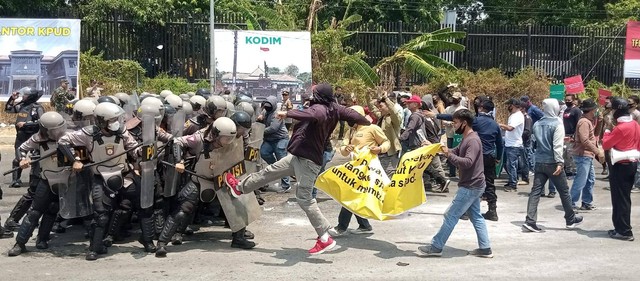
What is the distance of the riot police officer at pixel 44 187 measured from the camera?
8.12 m

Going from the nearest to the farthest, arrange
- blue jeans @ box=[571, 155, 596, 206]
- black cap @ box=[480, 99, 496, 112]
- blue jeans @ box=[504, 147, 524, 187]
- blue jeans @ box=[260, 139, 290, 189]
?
black cap @ box=[480, 99, 496, 112] < blue jeans @ box=[571, 155, 596, 206] < blue jeans @ box=[260, 139, 290, 189] < blue jeans @ box=[504, 147, 524, 187]

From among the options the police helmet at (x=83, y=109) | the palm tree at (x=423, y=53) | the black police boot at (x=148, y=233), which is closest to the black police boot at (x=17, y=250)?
the black police boot at (x=148, y=233)

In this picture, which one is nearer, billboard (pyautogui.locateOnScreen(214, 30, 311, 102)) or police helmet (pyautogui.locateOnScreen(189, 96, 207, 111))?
police helmet (pyautogui.locateOnScreen(189, 96, 207, 111))

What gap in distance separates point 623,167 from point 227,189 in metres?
4.56

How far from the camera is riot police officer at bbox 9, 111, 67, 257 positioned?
812 cm

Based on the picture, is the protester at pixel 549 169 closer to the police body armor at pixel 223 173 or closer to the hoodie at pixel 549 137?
the hoodie at pixel 549 137

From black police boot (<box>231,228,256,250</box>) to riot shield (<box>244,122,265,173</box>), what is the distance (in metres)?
0.70

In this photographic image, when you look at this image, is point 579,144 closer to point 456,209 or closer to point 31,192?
point 456,209

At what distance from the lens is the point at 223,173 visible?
27.4ft

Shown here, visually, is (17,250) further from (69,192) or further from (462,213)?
(462,213)

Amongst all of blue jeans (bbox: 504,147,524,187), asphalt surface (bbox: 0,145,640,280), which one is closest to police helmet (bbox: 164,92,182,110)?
asphalt surface (bbox: 0,145,640,280)

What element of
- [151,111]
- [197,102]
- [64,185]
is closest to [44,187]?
[64,185]

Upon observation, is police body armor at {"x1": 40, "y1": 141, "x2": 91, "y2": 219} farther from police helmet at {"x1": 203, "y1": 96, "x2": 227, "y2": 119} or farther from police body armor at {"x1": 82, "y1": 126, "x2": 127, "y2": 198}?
police helmet at {"x1": 203, "y1": 96, "x2": 227, "y2": 119}

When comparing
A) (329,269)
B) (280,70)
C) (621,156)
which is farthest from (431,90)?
(329,269)
